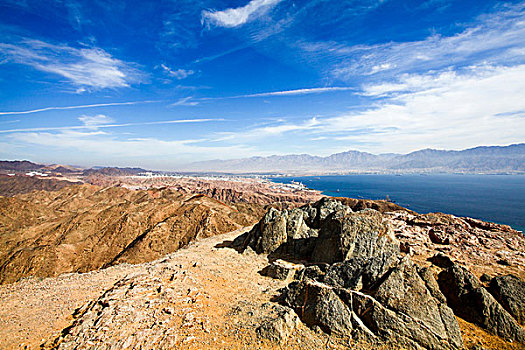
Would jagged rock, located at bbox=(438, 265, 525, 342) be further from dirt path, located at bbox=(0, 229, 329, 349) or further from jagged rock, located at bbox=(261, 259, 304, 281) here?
jagged rock, located at bbox=(261, 259, 304, 281)

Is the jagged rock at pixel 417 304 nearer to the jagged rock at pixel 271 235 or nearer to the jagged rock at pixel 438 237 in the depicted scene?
the jagged rock at pixel 271 235

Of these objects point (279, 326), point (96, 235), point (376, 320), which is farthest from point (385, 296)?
point (96, 235)

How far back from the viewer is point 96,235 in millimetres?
45562

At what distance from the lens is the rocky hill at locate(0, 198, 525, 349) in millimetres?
8688

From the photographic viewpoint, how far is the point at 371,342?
8477 mm

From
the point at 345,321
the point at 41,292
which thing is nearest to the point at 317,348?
the point at 345,321

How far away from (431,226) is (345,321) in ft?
69.6

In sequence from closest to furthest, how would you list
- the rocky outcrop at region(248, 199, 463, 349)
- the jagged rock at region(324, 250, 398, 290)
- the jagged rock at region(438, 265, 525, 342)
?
1. the rocky outcrop at region(248, 199, 463, 349)
2. the jagged rock at region(438, 265, 525, 342)
3. the jagged rock at region(324, 250, 398, 290)

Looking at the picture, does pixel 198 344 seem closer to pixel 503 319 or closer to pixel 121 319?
pixel 121 319

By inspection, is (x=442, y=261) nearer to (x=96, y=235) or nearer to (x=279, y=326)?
(x=279, y=326)

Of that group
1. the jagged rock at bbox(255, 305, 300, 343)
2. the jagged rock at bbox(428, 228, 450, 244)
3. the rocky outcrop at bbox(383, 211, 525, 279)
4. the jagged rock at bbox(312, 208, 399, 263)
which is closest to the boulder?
the jagged rock at bbox(255, 305, 300, 343)

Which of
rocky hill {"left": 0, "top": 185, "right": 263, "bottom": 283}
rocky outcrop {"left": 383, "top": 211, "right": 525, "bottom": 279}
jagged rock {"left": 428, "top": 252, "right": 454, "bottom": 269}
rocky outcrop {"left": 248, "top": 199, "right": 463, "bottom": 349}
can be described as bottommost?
rocky hill {"left": 0, "top": 185, "right": 263, "bottom": 283}

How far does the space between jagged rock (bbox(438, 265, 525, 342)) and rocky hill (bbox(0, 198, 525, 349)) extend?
37 mm

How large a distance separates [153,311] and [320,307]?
710cm
